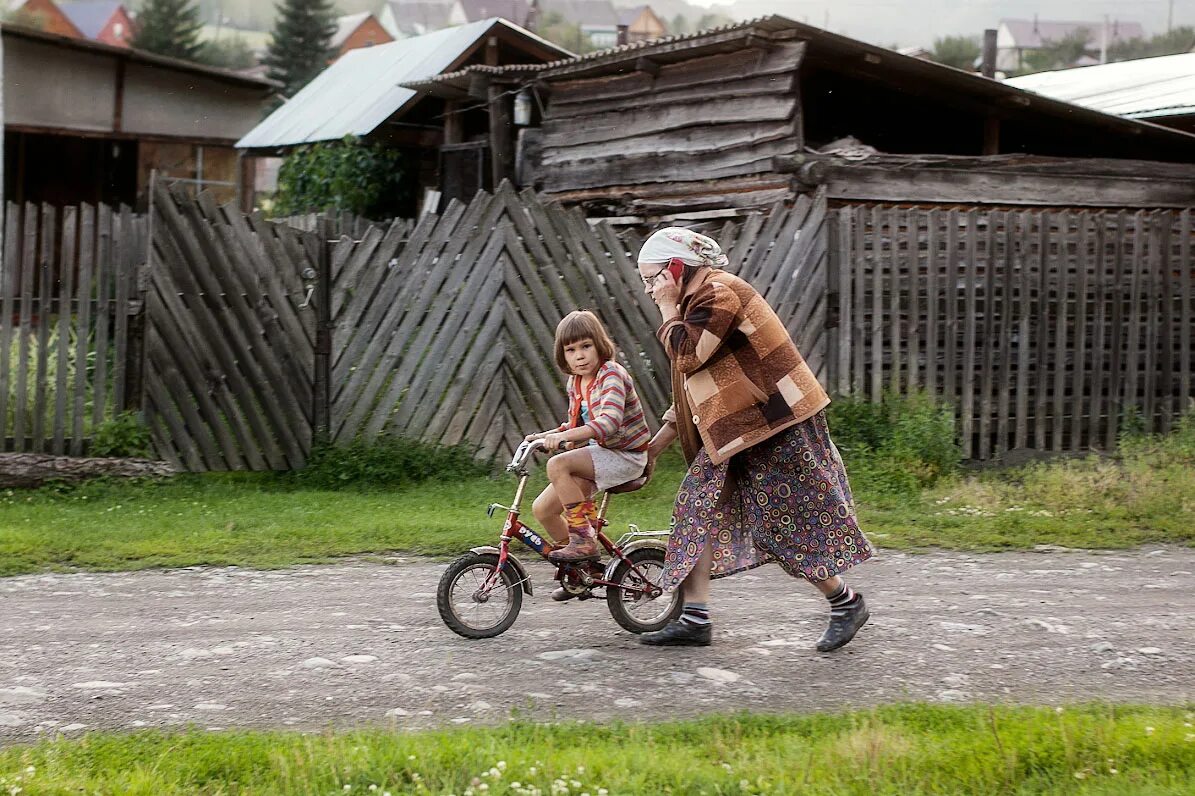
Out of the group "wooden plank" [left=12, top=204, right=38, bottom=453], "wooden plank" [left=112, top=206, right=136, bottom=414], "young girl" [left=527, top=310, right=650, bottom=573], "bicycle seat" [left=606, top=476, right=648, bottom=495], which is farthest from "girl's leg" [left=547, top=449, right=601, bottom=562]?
"wooden plank" [left=12, top=204, right=38, bottom=453]

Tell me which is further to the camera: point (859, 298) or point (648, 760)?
point (859, 298)

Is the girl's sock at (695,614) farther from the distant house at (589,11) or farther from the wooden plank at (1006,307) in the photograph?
the distant house at (589,11)

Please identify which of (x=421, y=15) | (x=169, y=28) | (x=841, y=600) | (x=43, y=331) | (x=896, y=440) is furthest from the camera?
(x=421, y=15)

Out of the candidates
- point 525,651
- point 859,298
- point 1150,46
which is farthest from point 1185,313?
point 1150,46

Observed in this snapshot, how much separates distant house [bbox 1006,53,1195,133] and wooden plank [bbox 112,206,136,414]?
942 centimetres

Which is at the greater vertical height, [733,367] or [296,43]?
[296,43]

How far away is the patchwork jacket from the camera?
17.3 feet

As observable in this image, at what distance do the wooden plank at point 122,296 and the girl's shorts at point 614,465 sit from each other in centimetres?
468

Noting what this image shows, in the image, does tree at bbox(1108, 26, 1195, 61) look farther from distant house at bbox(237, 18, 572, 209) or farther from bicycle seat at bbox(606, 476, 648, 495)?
bicycle seat at bbox(606, 476, 648, 495)

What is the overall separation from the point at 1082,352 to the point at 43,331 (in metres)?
8.15

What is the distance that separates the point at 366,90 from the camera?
2322cm

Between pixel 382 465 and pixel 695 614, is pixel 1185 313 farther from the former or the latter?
pixel 695 614

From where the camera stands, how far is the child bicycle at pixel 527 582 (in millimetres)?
5578

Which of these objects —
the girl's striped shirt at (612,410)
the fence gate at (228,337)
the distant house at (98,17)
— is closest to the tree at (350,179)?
the fence gate at (228,337)
